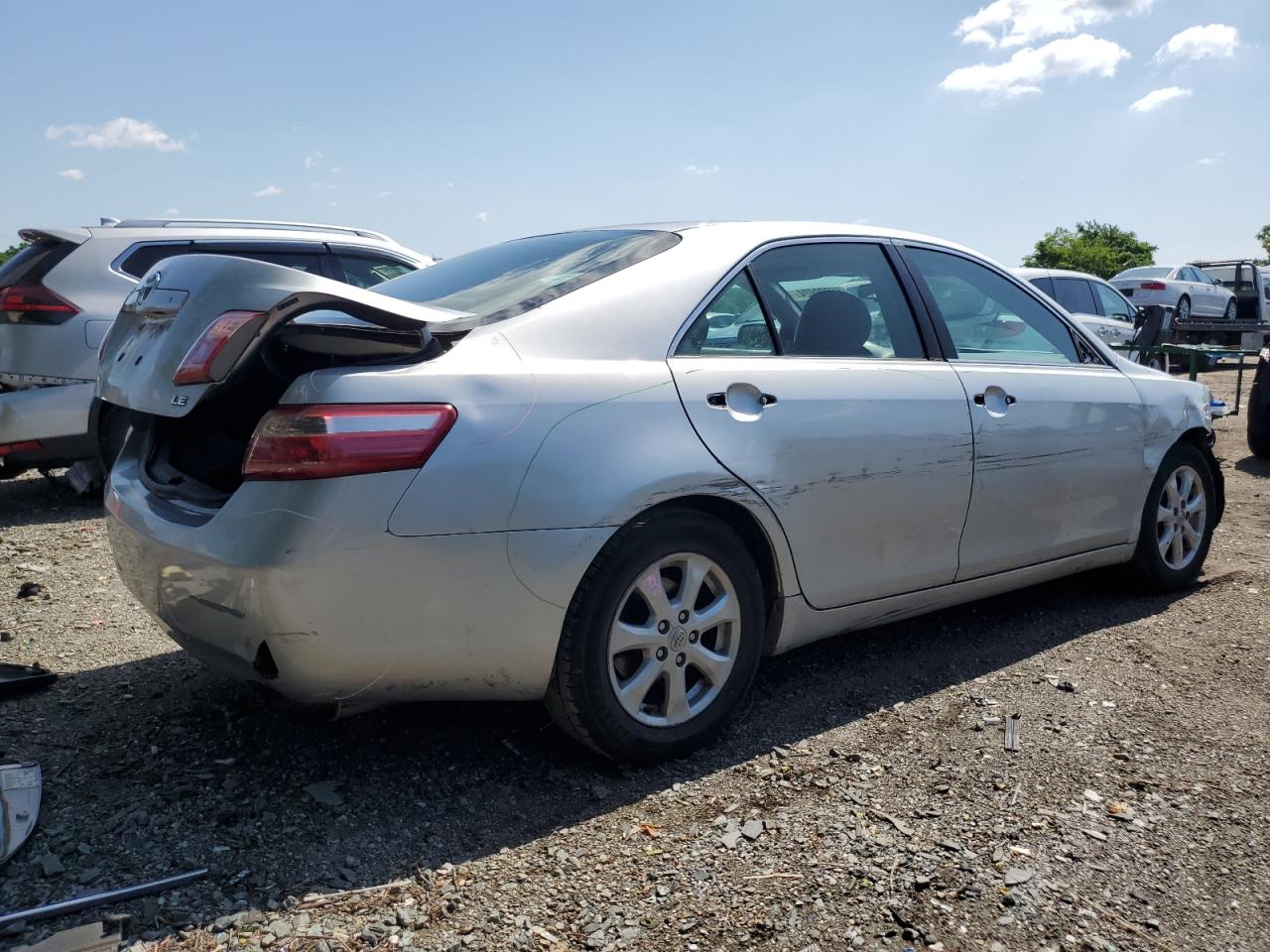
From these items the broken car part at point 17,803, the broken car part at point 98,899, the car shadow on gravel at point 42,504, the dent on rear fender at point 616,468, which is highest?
the dent on rear fender at point 616,468

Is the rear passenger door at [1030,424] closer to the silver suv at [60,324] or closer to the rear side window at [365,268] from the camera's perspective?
the rear side window at [365,268]

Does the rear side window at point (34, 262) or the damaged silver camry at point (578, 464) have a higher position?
the rear side window at point (34, 262)

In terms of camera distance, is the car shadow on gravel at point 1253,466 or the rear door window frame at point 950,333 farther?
the car shadow on gravel at point 1253,466

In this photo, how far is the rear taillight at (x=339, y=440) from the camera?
8.32 ft

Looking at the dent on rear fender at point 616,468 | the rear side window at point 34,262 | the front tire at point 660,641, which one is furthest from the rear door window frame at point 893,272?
the rear side window at point 34,262

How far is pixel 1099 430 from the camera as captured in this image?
14.3 ft

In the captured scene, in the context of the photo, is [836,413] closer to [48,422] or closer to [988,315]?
[988,315]

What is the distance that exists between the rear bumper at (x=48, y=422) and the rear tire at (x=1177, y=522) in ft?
19.1

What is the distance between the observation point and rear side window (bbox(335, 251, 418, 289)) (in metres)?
7.61

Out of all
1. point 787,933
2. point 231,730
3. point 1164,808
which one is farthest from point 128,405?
point 1164,808

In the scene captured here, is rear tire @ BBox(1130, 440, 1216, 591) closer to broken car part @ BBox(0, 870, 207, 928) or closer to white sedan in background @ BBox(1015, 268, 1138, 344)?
broken car part @ BBox(0, 870, 207, 928)

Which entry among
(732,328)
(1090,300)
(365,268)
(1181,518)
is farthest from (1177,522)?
(1090,300)

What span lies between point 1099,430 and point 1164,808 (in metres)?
1.83

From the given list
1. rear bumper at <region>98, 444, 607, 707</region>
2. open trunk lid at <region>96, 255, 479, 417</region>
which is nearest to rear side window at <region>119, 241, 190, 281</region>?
open trunk lid at <region>96, 255, 479, 417</region>
